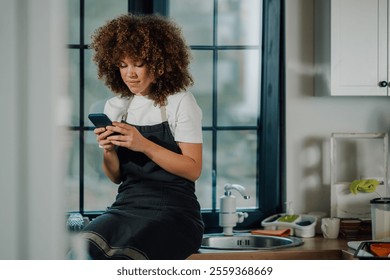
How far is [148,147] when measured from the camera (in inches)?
51.0

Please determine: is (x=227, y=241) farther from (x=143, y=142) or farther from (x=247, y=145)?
(x=143, y=142)

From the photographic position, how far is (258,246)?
173 centimetres

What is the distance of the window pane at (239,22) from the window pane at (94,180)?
1.51ft

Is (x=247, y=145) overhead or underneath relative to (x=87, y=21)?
underneath

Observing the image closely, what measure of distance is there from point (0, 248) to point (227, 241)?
1514 millimetres

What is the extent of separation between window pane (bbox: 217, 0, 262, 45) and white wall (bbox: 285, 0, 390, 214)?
10 centimetres

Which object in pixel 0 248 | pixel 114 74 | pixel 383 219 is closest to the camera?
pixel 0 248

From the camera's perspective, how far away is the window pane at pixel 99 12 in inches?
68.2

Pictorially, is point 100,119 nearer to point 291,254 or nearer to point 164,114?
point 164,114

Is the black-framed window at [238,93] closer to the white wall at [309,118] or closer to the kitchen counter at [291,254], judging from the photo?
the white wall at [309,118]

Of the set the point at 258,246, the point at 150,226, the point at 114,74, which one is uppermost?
the point at 114,74

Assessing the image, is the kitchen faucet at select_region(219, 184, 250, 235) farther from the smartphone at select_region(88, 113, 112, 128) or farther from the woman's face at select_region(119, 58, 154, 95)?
the smartphone at select_region(88, 113, 112, 128)
